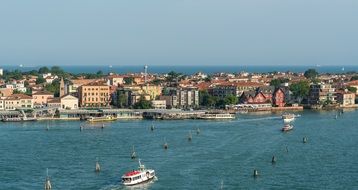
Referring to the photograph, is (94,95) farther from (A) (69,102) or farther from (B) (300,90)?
(B) (300,90)

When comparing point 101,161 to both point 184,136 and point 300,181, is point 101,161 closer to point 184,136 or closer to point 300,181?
point 300,181

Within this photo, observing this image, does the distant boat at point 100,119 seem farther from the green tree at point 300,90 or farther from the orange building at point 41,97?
the green tree at point 300,90

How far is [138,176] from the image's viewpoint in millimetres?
13680

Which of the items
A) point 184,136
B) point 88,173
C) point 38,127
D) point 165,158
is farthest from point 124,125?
point 88,173

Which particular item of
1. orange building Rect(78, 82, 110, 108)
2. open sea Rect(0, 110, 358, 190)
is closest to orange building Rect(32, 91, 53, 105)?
orange building Rect(78, 82, 110, 108)

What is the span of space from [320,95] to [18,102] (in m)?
12.7

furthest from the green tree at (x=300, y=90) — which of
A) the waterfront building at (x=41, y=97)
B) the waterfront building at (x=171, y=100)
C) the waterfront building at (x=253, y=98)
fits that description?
the waterfront building at (x=41, y=97)

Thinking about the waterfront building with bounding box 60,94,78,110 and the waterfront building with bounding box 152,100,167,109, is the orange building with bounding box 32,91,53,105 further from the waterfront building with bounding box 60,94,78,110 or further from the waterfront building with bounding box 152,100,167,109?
the waterfront building with bounding box 152,100,167,109

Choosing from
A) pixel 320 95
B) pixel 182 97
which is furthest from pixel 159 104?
pixel 320 95

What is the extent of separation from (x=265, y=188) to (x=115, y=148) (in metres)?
5.70

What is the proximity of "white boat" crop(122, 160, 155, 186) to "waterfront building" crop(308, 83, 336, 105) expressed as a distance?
21920mm

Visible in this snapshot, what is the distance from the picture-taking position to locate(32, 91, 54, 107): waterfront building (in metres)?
31.9

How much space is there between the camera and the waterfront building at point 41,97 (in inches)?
1257

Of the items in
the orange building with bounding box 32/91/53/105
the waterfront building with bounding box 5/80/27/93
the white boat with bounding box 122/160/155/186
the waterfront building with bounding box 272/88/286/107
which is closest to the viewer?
the white boat with bounding box 122/160/155/186
